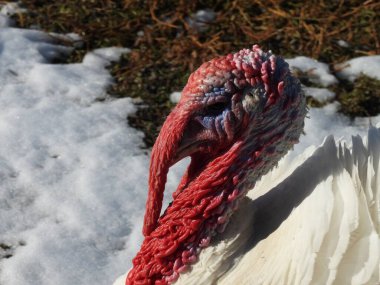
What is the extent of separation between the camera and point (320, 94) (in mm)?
4254

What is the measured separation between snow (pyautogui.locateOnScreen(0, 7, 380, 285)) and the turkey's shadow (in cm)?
90

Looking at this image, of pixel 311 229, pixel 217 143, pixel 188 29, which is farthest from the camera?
pixel 188 29

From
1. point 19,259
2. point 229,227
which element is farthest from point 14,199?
point 229,227

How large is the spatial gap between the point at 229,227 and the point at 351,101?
1.95 metres

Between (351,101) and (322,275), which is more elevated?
(322,275)

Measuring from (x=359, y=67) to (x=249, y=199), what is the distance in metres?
2.15

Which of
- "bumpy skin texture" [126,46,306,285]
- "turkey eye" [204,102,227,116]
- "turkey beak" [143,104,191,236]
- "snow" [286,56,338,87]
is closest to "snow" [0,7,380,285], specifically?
"snow" [286,56,338,87]

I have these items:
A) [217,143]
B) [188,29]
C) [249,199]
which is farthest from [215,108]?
[188,29]

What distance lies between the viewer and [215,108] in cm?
232

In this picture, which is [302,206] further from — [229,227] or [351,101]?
[351,101]

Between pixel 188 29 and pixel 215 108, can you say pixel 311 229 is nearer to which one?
pixel 215 108

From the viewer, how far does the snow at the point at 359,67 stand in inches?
174

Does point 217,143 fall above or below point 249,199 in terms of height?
above

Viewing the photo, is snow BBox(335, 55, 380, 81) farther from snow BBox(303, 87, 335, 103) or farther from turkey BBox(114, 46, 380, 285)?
turkey BBox(114, 46, 380, 285)
